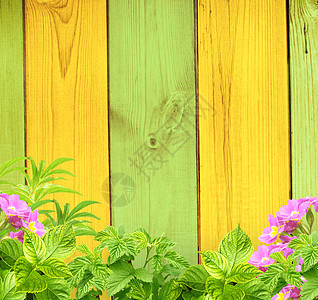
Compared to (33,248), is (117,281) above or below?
below

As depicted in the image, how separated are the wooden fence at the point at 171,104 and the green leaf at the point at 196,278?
1.02 ft

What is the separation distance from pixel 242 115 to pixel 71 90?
528 millimetres

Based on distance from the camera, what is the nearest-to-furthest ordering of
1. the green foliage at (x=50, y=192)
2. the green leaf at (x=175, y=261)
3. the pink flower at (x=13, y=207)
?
the pink flower at (x=13, y=207) < the green leaf at (x=175, y=261) < the green foliage at (x=50, y=192)

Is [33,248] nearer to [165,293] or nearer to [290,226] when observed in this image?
[165,293]

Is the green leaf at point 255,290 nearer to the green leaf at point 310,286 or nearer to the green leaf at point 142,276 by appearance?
the green leaf at point 310,286

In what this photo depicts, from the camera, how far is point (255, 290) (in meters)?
0.77

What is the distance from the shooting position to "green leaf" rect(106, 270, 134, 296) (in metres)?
0.91

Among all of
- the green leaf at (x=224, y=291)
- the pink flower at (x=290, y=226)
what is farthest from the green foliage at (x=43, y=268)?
the pink flower at (x=290, y=226)

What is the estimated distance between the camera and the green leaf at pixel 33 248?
28.5 inches

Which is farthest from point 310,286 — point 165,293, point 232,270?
point 165,293

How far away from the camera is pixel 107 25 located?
4.12 ft

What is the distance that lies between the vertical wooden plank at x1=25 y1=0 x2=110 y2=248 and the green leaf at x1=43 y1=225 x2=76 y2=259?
1.61 ft

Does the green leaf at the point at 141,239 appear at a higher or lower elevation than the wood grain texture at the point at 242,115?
lower

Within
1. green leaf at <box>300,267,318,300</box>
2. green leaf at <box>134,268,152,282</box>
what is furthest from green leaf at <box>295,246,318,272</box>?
A: green leaf at <box>134,268,152,282</box>
